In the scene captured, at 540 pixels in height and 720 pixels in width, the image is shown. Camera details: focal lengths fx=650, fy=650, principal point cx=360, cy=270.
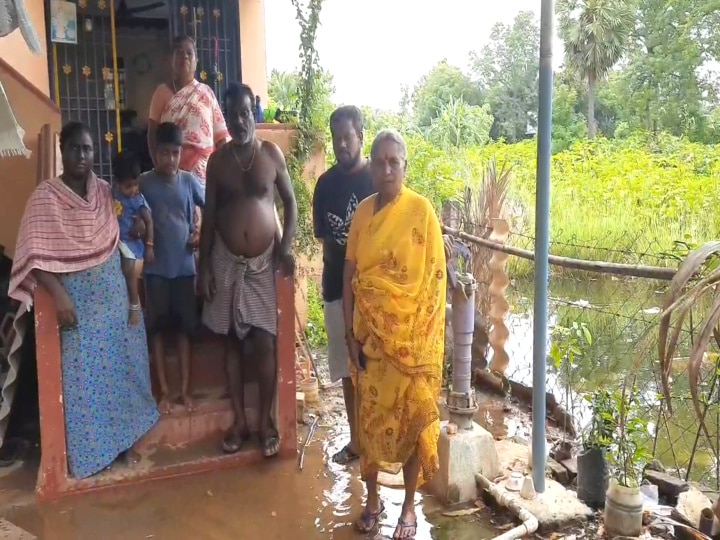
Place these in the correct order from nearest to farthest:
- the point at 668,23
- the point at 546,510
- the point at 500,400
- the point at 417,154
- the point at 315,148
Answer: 1. the point at 546,510
2. the point at 500,400
3. the point at 315,148
4. the point at 417,154
5. the point at 668,23

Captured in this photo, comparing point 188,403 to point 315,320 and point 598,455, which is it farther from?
point 315,320

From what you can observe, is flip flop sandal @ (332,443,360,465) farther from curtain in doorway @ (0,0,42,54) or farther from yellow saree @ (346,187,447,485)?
curtain in doorway @ (0,0,42,54)

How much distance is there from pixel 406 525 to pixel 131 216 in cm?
218

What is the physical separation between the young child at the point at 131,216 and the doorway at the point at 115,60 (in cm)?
219

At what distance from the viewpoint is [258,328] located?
3.70 metres

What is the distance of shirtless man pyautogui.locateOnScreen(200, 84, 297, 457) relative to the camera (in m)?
3.52

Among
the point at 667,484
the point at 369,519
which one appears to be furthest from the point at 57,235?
the point at 667,484

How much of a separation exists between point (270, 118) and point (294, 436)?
359 cm

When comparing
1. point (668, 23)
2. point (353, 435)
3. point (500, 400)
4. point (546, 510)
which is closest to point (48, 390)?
point (353, 435)

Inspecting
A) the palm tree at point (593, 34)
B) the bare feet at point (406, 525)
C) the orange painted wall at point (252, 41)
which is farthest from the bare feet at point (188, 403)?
the palm tree at point (593, 34)

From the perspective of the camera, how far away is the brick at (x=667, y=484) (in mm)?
3201

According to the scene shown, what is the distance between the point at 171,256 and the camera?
12.1 ft

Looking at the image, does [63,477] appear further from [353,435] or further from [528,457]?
[528,457]

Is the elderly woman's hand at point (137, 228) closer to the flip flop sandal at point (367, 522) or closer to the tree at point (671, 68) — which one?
the flip flop sandal at point (367, 522)
